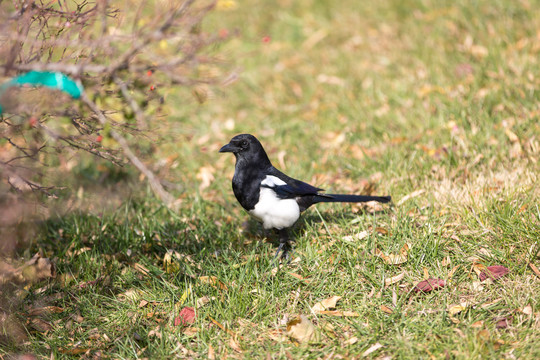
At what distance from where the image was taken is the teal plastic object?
263cm

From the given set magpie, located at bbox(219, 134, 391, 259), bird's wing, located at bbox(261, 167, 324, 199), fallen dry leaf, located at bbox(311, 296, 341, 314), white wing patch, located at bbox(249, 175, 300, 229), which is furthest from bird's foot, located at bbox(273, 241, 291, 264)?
fallen dry leaf, located at bbox(311, 296, 341, 314)

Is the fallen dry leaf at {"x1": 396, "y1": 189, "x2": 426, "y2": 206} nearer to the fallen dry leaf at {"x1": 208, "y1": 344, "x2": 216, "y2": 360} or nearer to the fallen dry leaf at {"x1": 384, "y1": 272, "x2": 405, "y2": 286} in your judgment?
the fallen dry leaf at {"x1": 384, "y1": 272, "x2": 405, "y2": 286}

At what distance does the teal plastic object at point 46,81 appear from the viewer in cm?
263

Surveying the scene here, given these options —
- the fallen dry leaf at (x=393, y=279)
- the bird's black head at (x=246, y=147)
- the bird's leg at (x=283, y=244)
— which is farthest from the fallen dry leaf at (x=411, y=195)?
the bird's black head at (x=246, y=147)

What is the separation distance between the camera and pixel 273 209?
337 cm

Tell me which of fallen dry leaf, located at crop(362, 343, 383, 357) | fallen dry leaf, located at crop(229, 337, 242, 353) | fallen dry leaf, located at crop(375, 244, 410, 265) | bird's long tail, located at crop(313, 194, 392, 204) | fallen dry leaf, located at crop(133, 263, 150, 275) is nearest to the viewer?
fallen dry leaf, located at crop(362, 343, 383, 357)

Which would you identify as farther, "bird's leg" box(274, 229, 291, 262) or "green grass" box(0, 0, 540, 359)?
"bird's leg" box(274, 229, 291, 262)

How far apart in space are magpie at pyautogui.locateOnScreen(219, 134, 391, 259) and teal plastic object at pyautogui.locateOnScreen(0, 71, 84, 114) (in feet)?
3.51

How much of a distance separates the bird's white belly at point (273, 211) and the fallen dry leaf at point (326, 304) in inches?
26.4

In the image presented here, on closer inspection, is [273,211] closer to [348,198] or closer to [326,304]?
[348,198]

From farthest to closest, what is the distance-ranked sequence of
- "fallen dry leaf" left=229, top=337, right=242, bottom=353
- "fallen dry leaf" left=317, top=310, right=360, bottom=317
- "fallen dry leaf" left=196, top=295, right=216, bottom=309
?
"fallen dry leaf" left=196, top=295, right=216, bottom=309 → "fallen dry leaf" left=317, top=310, right=360, bottom=317 → "fallen dry leaf" left=229, top=337, right=242, bottom=353

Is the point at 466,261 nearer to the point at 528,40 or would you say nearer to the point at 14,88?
the point at 14,88

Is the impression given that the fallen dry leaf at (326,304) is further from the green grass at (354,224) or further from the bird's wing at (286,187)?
the bird's wing at (286,187)

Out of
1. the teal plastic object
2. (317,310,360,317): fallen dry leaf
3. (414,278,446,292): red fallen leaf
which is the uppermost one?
the teal plastic object
